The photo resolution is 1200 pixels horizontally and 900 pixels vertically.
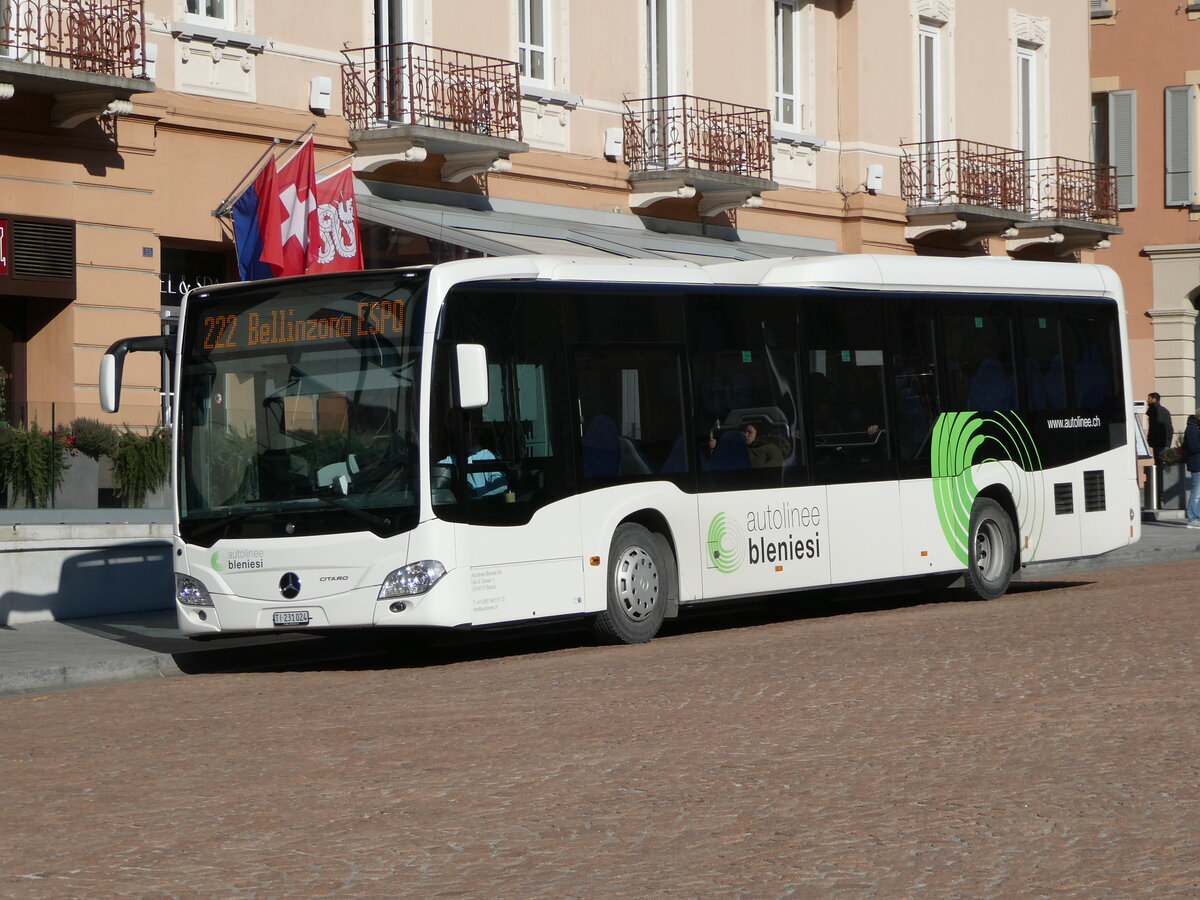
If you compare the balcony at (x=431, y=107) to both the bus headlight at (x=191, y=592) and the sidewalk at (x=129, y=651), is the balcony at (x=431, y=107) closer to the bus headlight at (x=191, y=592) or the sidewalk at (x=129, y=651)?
the sidewalk at (x=129, y=651)

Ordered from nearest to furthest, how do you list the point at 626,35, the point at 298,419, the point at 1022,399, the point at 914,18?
the point at 298,419
the point at 1022,399
the point at 626,35
the point at 914,18

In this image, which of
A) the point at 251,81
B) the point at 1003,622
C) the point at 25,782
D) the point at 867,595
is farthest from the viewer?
the point at 251,81

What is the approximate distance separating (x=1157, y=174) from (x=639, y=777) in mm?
35576

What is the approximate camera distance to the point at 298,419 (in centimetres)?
1376

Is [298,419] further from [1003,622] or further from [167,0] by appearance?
[167,0]

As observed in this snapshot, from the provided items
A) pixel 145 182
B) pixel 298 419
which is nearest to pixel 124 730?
pixel 298 419

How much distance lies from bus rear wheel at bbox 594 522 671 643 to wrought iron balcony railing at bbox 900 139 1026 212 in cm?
1829

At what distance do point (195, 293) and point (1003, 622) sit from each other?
6478mm

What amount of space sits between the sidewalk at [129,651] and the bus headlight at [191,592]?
464mm

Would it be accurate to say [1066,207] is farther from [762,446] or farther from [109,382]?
[109,382]

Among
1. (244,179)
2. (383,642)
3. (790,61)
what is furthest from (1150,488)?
(383,642)

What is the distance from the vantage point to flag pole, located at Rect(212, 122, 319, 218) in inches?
876

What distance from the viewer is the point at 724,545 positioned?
617 inches

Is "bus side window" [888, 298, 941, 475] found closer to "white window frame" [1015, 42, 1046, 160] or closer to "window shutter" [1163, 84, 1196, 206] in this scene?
"white window frame" [1015, 42, 1046, 160]
